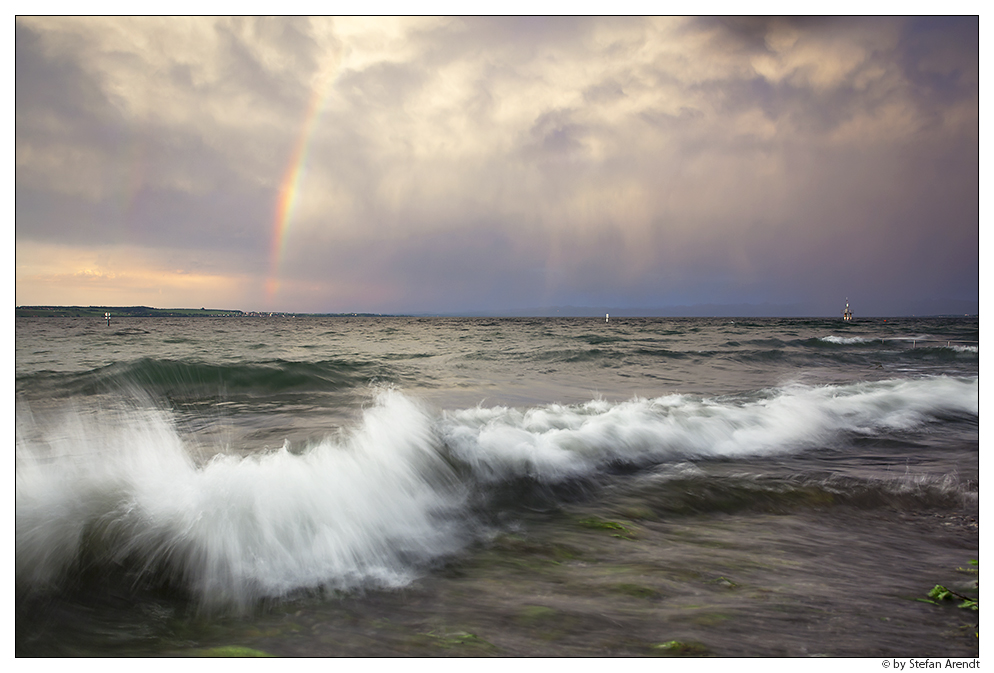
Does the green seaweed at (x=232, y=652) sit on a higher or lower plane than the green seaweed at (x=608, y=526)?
lower

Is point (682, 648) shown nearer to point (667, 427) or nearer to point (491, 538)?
point (491, 538)

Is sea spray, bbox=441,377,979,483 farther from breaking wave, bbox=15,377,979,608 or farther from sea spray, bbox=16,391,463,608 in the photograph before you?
sea spray, bbox=16,391,463,608

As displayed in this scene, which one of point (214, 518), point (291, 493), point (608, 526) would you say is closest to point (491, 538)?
point (608, 526)

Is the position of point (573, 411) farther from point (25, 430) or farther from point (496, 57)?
point (25, 430)

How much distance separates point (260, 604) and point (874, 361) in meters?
24.2

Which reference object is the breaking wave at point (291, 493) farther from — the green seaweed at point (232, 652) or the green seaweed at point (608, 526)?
the green seaweed at point (608, 526)

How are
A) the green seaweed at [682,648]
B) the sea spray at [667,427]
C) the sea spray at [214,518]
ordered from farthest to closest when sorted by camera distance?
the sea spray at [667,427] → the sea spray at [214,518] → the green seaweed at [682,648]

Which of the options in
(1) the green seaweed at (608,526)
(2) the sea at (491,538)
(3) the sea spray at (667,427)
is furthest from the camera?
(3) the sea spray at (667,427)

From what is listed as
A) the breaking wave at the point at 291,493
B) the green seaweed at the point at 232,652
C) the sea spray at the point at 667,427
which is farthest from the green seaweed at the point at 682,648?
the sea spray at the point at 667,427

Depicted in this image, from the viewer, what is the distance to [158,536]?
3.35 meters

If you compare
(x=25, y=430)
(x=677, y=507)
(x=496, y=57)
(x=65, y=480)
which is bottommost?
(x=677, y=507)

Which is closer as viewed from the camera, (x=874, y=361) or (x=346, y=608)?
(x=346, y=608)

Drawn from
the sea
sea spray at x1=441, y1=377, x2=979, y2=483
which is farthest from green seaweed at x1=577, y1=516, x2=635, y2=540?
sea spray at x1=441, y1=377, x2=979, y2=483
